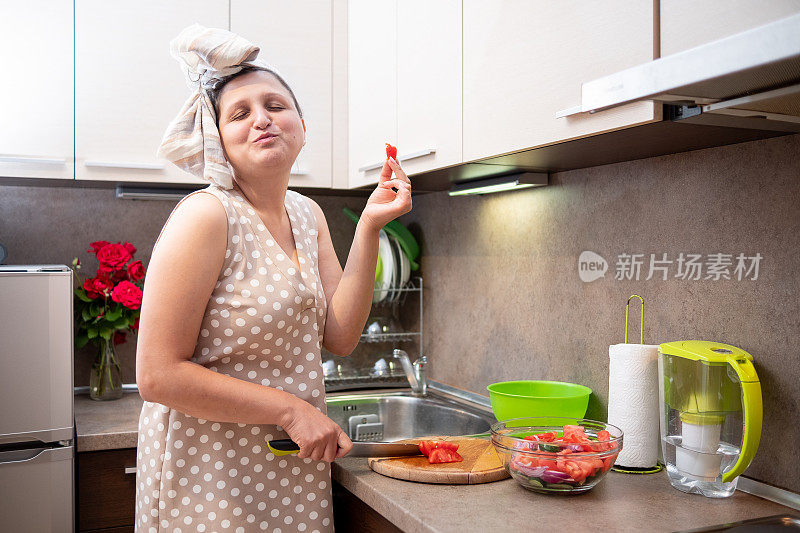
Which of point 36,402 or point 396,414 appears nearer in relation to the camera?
point 36,402

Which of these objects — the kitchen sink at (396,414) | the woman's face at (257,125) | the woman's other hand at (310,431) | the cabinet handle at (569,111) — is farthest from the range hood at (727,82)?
the kitchen sink at (396,414)

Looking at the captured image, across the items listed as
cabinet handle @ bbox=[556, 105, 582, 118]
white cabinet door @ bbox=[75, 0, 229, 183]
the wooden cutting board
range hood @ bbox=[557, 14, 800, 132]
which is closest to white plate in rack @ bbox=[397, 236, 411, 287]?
white cabinet door @ bbox=[75, 0, 229, 183]

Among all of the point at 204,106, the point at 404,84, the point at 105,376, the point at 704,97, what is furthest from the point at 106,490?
the point at 704,97

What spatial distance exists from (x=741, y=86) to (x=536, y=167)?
0.77 m

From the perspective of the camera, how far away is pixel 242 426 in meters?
1.23

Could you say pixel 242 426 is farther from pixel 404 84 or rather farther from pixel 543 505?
pixel 404 84

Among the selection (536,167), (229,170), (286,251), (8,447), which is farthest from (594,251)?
(8,447)

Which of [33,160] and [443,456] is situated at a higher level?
[33,160]

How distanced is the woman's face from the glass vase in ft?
3.41

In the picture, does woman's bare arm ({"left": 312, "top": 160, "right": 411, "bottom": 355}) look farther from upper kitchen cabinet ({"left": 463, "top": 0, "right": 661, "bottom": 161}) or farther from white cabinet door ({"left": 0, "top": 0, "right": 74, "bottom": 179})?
white cabinet door ({"left": 0, "top": 0, "right": 74, "bottom": 179})

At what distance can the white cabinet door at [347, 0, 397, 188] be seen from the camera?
183cm

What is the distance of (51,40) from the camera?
5.87 feet

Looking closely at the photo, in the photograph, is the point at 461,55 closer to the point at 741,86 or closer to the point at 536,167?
the point at 536,167

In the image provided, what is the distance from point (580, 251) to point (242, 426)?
0.87 meters
